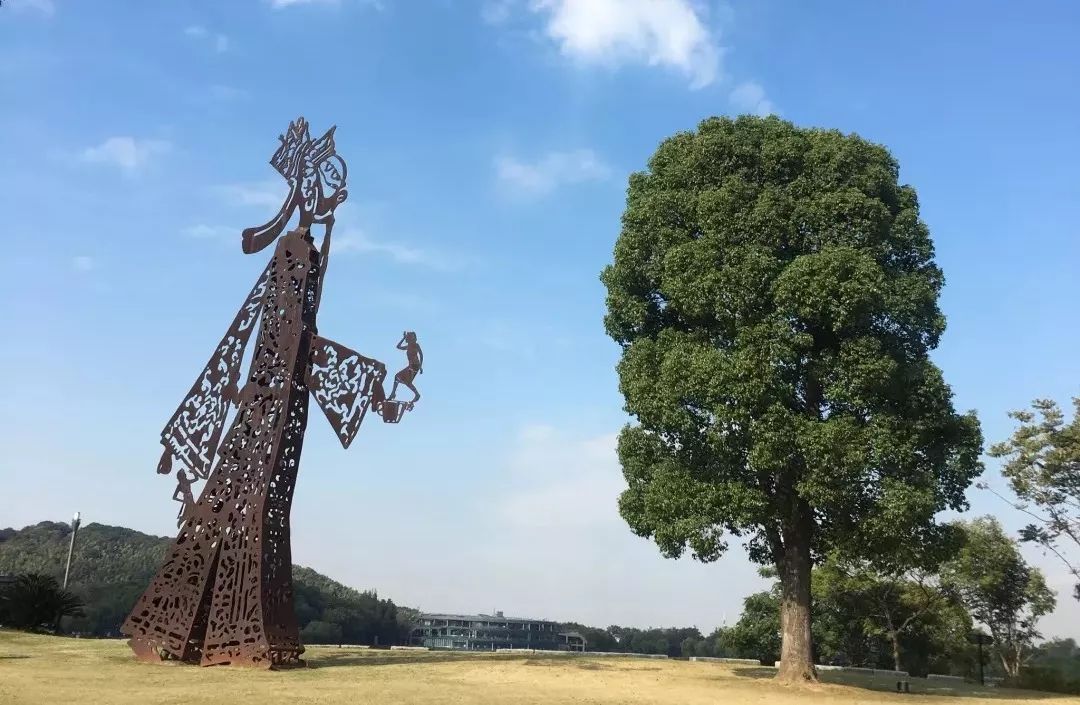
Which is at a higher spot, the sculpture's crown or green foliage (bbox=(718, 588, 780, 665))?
the sculpture's crown

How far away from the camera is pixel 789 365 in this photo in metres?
13.8

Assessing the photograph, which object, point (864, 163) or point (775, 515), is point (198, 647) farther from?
point (864, 163)

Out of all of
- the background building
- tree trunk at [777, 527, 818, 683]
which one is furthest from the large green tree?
the background building

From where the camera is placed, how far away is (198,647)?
12.7 meters

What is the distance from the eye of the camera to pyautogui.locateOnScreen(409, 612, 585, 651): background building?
46.6m

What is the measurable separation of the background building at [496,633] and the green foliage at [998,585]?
2267 cm

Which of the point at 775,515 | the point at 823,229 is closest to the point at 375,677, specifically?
the point at 775,515

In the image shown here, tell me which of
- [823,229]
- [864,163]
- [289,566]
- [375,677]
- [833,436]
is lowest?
[375,677]

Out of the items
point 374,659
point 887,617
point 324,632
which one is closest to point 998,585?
point 887,617

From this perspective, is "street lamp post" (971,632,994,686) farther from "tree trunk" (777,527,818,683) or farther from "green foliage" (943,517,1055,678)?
"tree trunk" (777,527,818,683)

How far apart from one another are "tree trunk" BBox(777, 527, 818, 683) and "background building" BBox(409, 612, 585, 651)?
110ft

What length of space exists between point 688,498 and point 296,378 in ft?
23.5

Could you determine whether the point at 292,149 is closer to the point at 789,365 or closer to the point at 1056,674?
the point at 789,365

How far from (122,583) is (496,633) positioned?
69.8ft
